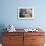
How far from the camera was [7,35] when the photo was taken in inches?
147

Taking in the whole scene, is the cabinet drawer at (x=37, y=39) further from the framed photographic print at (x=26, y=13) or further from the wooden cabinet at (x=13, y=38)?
the framed photographic print at (x=26, y=13)

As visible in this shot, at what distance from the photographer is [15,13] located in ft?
13.9

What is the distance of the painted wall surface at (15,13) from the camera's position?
4.22 meters

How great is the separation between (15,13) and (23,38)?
0.95 metres

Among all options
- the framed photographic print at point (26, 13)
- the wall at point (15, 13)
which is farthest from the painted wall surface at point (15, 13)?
the framed photographic print at point (26, 13)

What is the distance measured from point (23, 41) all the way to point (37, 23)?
0.87m

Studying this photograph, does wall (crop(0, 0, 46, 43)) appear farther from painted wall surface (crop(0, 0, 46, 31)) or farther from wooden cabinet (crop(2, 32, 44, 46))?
wooden cabinet (crop(2, 32, 44, 46))

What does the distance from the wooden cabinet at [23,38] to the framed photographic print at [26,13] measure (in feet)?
2.31

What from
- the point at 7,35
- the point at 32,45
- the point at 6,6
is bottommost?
the point at 32,45

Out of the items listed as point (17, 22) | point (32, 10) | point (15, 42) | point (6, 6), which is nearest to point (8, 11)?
point (6, 6)

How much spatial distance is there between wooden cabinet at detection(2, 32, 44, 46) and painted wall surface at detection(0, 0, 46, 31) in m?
0.59

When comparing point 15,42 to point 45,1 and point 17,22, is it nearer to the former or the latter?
point 17,22

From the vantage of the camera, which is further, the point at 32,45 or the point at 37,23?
the point at 37,23

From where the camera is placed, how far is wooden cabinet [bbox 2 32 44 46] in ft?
12.2
